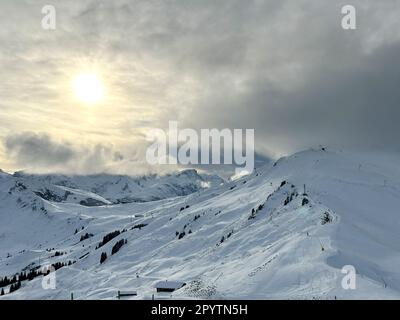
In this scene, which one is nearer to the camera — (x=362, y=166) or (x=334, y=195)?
(x=334, y=195)

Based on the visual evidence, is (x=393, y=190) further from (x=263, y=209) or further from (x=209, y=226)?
(x=209, y=226)

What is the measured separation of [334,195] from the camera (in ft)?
293

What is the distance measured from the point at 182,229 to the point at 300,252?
70.9 metres

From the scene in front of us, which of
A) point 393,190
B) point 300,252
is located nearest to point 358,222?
point 300,252

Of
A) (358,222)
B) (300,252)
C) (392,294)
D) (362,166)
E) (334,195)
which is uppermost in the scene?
(362,166)

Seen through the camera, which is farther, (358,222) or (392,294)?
(358,222)

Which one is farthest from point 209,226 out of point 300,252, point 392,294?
point 392,294

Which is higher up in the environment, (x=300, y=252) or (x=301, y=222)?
(x=301, y=222)

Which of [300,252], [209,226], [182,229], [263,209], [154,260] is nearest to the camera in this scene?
[300,252]

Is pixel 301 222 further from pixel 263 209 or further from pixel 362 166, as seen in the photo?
pixel 362 166

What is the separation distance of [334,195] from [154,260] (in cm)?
3853

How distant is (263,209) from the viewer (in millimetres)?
93625
